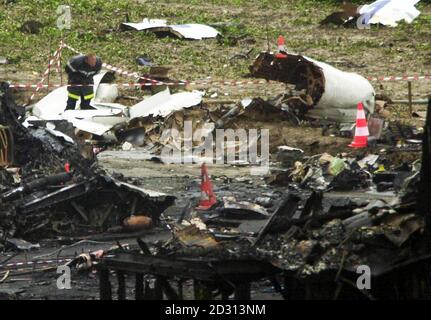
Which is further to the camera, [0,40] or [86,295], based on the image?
[0,40]

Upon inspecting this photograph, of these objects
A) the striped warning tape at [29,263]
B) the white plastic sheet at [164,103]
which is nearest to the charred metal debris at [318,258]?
the striped warning tape at [29,263]

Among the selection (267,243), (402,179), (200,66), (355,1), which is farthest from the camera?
(355,1)

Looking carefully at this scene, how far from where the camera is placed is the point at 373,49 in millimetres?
31234

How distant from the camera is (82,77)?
24.9 metres

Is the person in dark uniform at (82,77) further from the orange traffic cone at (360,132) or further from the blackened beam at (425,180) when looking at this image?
the blackened beam at (425,180)

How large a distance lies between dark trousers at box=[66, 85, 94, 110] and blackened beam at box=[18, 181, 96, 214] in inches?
343

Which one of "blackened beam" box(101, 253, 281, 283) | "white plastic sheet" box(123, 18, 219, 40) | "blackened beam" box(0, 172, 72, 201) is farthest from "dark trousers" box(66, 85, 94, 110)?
"blackened beam" box(101, 253, 281, 283)

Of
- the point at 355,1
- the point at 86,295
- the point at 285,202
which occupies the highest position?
the point at 355,1

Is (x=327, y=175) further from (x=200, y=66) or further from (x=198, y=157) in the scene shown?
(x=200, y=66)

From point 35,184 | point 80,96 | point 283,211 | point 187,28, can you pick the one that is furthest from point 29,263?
point 187,28

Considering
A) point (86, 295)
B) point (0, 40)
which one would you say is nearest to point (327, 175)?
point (86, 295)

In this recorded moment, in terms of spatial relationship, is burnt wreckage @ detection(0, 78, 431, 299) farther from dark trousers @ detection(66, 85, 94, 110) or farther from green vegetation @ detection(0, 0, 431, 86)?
green vegetation @ detection(0, 0, 431, 86)

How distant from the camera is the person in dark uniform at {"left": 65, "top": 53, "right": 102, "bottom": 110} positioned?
24359 millimetres

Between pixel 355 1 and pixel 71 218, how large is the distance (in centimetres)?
2195
